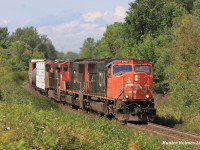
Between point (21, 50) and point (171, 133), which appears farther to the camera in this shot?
point (21, 50)

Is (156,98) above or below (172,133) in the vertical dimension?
below

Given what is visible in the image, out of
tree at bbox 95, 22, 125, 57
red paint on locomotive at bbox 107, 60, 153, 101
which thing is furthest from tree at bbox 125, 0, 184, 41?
red paint on locomotive at bbox 107, 60, 153, 101

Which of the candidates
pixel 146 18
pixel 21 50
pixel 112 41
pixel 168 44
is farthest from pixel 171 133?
pixel 21 50

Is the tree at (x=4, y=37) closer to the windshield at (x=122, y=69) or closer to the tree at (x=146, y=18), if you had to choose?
the tree at (x=146, y=18)

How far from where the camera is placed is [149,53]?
51.7 metres

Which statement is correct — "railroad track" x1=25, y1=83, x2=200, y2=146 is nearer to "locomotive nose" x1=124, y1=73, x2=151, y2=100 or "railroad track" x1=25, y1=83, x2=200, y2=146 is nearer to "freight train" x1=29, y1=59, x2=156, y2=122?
"freight train" x1=29, y1=59, x2=156, y2=122

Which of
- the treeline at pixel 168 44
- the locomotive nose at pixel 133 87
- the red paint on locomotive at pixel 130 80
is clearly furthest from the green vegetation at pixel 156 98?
the locomotive nose at pixel 133 87

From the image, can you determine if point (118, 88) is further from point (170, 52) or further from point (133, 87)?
point (170, 52)

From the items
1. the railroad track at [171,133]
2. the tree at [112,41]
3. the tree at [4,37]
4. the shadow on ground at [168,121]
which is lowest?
the shadow on ground at [168,121]

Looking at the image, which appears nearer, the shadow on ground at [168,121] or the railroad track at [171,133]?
the railroad track at [171,133]

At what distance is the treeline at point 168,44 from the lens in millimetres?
36653

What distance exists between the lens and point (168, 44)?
52938mm

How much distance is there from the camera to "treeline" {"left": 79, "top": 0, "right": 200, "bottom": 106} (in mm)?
36653

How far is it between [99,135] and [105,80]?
1113cm
